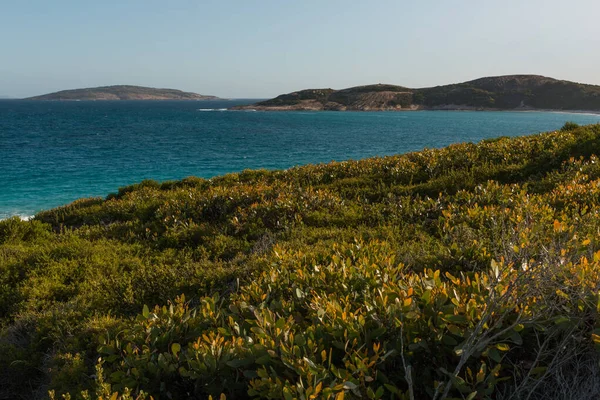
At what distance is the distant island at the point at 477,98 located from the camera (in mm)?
159000

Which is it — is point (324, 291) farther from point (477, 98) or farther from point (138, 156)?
point (477, 98)

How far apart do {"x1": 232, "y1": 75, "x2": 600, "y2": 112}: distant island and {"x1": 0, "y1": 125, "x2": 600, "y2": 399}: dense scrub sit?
159792 millimetres

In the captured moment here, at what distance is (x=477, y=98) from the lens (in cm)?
16875

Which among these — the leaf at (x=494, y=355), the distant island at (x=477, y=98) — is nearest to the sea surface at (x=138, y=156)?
the leaf at (x=494, y=355)

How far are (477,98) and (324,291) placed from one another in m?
187

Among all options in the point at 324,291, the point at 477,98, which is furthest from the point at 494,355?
the point at 477,98

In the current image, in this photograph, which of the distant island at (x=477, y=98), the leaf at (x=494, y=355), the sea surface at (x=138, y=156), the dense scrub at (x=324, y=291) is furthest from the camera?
the distant island at (x=477, y=98)

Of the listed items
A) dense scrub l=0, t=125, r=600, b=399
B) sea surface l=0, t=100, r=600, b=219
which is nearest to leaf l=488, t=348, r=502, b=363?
dense scrub l=0, t=125, r=600, b=399

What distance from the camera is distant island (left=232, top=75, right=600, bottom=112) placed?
159 meters

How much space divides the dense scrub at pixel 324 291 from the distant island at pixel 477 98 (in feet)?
524

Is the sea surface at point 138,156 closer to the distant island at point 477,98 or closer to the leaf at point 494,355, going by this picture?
the leaf at point 494,355

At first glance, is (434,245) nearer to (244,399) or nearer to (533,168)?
(244,399)

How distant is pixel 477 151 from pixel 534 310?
438 inches

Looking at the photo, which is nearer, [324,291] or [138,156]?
[324,291]
